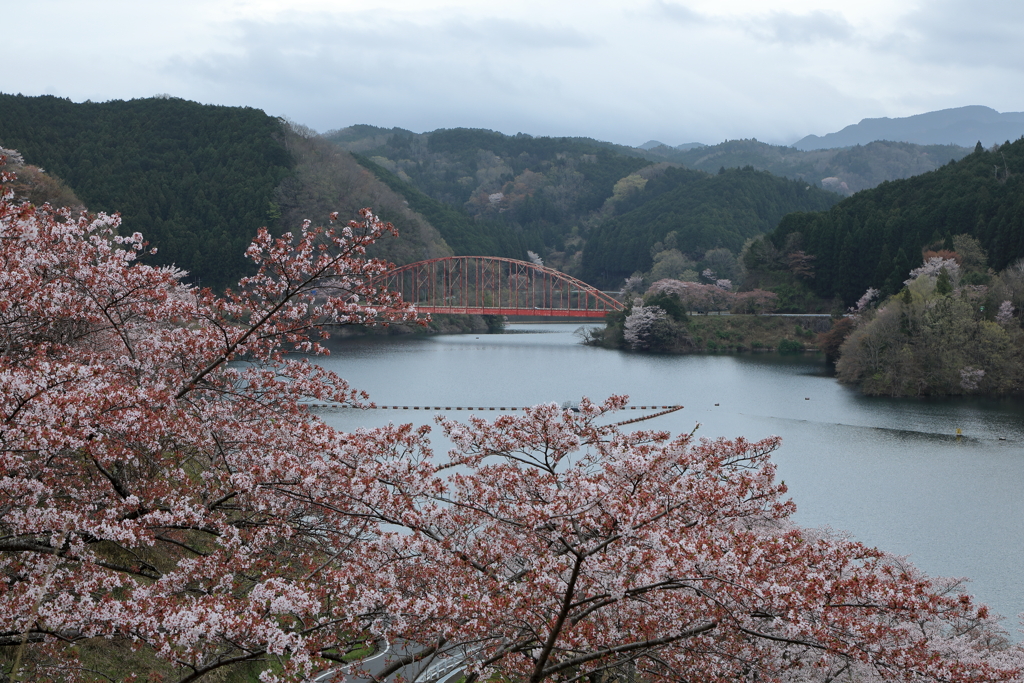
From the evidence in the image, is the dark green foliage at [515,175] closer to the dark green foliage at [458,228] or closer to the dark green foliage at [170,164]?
the dark green foliage at [458,228]

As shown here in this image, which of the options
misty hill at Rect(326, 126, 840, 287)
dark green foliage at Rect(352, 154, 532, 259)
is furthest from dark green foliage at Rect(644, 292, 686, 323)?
dark green foliage at Rect(352, 154, 532, 259)

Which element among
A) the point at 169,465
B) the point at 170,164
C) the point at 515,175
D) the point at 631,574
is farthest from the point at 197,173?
the point at 515,175

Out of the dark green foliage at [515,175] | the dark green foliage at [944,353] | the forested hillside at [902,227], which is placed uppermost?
the dark green foliage at [515,175]

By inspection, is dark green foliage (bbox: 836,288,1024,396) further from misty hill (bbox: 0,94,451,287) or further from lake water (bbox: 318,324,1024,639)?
misty hill (bbox: 0,94,451,287)

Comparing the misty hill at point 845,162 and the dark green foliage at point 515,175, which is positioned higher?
the misty hill at point 845,162

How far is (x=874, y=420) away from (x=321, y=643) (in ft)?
67.9

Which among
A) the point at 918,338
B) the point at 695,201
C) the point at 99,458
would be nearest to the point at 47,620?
the point at 99,458

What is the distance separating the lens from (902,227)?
39.8 meters

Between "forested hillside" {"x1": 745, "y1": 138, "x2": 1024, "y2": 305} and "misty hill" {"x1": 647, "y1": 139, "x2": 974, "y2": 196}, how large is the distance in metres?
54.1

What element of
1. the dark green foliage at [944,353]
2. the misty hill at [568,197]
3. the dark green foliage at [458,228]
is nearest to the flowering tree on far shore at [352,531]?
the dark green foliage at [944,353]

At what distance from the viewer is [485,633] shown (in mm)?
3445

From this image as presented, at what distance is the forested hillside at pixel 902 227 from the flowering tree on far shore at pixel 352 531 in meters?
34.4

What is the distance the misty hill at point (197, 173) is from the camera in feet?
137

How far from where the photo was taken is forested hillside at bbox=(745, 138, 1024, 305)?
35188 mm
